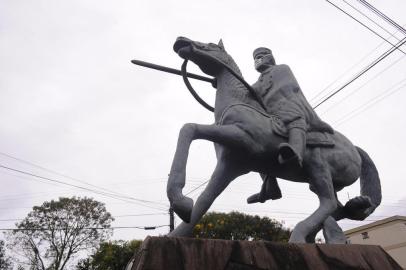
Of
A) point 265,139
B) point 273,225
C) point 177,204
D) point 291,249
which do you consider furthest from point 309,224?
point 273,225

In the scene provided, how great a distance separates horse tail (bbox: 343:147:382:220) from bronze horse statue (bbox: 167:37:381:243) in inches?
0.4

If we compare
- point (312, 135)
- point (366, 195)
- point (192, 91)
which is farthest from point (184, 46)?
point (366, 195)

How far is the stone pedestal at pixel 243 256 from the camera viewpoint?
2.41 m

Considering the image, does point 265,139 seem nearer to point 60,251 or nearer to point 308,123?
point 308,123

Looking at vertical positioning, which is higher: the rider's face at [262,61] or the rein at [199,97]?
the rider's face at [262,61]

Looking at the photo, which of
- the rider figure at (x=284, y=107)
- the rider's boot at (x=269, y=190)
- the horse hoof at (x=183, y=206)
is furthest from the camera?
the rider's boot at (x=269, y=190)

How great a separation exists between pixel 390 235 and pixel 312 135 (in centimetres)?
2260

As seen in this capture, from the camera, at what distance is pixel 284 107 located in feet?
12.5

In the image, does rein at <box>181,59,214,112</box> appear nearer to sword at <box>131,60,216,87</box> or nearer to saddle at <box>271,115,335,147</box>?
sword at <box>131,60,216,87</box>

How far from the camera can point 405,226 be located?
22.6 meters

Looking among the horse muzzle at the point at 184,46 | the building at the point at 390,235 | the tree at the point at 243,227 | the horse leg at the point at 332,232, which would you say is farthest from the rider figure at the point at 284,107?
the building at the point at 390,235

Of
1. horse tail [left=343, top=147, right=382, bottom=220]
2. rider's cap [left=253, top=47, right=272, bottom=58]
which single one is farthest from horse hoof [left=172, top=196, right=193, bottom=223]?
rider's cap [left=253, top=47, right=272, bottom=58]

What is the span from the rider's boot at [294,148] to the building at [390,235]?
801 inches

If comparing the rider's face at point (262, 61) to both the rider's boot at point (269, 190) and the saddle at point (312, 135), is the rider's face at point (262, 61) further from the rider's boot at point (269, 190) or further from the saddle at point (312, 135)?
the rider's boot at point (269, 190)
